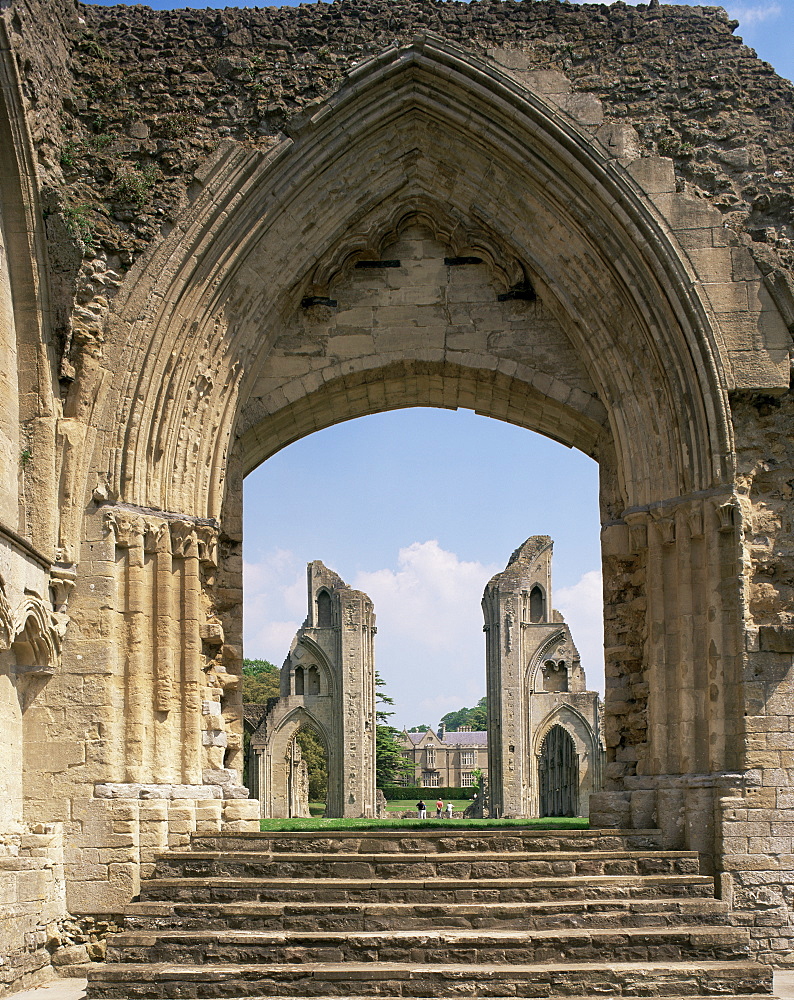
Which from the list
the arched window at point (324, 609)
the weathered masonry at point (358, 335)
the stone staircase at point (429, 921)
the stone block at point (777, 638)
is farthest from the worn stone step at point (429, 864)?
the arched window at point (324, 609)

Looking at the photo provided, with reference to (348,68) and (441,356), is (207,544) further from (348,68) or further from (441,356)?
(348,68)

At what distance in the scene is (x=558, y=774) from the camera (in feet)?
107

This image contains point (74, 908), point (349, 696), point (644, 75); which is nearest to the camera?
point (74, 908)

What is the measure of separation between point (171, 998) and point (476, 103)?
703cm

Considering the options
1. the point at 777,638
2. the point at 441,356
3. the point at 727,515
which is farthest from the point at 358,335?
the point at 777,638

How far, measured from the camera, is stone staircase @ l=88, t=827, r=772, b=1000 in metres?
6.96

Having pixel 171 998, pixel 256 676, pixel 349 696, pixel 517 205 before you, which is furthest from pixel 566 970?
pixel 256 676

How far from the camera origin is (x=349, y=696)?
31891mm

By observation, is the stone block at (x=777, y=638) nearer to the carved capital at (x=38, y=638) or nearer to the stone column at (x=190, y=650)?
the stone column at (x=190, y=650)

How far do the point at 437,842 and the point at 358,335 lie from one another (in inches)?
172

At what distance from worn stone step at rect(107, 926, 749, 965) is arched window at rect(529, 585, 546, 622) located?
24.8 m

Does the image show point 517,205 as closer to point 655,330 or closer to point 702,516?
point 655,330

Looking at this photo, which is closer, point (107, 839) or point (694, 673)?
point (107, 839)

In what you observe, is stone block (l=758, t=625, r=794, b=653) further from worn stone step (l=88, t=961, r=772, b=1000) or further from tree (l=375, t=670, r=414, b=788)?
tree (l=375, t=670, r=414, b=788)
